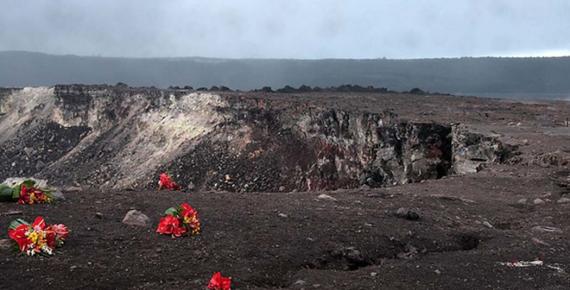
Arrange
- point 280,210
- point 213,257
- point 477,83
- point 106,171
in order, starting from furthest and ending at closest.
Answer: point 477,83 < point 106,171 < point 280,210 < point 213,257

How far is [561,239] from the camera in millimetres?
7520

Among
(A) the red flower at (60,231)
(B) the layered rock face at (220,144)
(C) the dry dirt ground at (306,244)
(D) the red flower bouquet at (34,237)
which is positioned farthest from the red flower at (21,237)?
(B) the layered rock face at (220,144)

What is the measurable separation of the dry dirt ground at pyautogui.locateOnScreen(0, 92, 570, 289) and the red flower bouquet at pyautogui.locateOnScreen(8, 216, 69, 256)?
96 millimetres

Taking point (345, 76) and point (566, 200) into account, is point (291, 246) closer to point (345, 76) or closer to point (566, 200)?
point (566, 200)

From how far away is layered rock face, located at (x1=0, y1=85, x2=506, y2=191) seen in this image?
19469 mm

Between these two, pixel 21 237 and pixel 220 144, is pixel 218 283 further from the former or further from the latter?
pixel 220 144

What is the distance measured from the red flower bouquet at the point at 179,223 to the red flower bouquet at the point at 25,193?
4.77ft

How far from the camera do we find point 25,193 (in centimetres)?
645

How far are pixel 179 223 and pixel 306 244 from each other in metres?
1.30

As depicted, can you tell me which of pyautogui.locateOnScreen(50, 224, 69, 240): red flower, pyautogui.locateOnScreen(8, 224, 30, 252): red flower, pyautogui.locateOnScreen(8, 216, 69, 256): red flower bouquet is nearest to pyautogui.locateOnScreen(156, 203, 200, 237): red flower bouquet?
pyautogui.locateOnScreen(50, 224, 69, 240): red flower

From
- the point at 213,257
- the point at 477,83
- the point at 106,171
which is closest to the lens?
the point at 213,257

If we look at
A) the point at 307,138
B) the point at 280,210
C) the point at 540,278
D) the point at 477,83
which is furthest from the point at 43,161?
the point at 477,83

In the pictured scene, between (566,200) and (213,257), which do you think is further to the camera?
(566,200)

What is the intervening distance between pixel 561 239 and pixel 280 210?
11.5 ft
